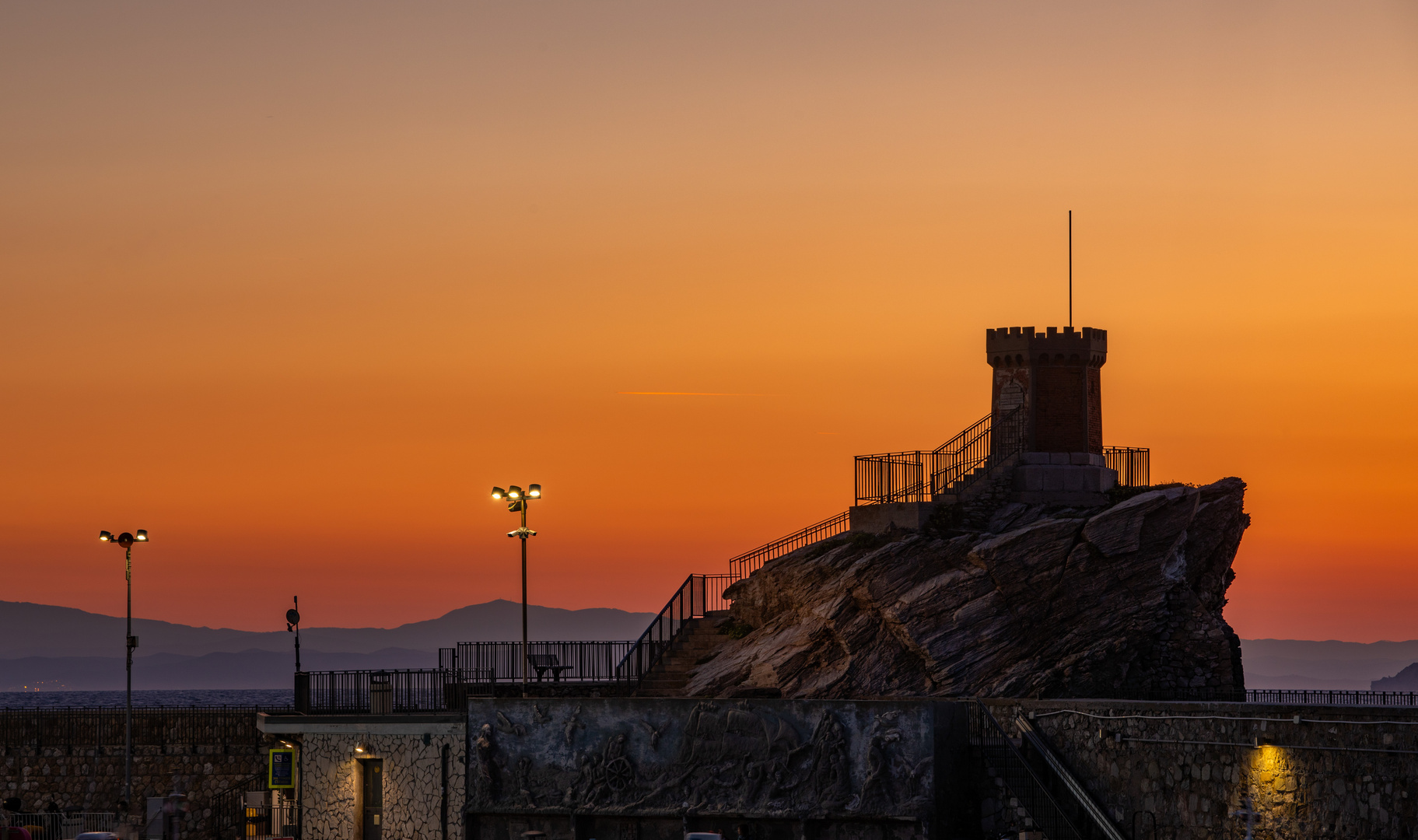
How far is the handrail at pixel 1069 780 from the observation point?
3140cm

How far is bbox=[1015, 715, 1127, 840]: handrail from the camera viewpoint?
103ft

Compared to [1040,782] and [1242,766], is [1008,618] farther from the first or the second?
[1242,766]

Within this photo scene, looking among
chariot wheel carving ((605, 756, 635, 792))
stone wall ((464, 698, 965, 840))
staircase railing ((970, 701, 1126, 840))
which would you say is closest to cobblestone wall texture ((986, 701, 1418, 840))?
staircase railing ((970, 701, 1126, 840))

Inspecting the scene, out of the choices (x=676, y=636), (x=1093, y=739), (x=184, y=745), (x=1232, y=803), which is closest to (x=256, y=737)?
(x=184, y=745)

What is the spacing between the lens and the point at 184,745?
5547 centimetres

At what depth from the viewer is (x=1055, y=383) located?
178 ft

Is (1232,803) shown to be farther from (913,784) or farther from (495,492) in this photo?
(495,492)

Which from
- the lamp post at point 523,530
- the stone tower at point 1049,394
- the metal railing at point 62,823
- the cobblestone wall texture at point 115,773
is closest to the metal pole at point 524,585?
the lamp post at point 523,530

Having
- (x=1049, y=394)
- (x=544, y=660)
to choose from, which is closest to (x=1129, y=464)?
(x=1049, y=394)

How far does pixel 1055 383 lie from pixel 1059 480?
4.03 m

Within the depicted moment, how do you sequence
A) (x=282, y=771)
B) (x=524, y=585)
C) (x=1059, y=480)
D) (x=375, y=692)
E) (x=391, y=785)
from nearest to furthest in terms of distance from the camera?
(x=391, y=785) → (x=524, y=585) → (x=375, y=692) → (x=282, y=771) → (x=1059, y=480)

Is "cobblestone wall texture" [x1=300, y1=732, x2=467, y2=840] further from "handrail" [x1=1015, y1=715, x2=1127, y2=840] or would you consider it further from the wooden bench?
"handrail" [x1=1015, y1=715, x2=1127, y2=840]

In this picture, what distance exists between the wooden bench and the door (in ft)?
17.4

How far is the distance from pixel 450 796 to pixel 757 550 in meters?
15.8
